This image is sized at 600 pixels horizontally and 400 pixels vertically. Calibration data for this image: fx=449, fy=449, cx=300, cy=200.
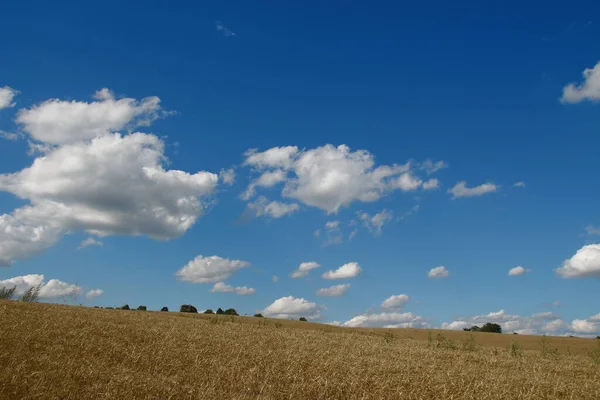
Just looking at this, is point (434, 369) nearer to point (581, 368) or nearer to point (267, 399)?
point (267, 399)

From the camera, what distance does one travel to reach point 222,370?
39.3ft

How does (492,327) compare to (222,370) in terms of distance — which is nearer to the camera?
(222,370)

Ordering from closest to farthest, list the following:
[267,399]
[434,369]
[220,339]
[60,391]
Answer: [60,391] → [267,399] → [434,369] → [220,339]

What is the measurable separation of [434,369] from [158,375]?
8.44 meters

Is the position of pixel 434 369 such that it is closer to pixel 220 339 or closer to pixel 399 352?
pixel 399 352

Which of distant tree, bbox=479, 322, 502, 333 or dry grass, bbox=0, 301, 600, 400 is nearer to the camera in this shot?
dry grass, bbox=0, 301, 600, 400

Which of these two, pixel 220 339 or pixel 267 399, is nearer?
pixel 267 399

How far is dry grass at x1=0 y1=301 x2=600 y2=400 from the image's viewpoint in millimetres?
9523

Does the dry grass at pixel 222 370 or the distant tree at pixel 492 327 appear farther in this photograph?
the distant tree at pixel 492 327

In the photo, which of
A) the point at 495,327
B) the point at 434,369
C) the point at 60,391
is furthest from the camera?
the point at 495,327

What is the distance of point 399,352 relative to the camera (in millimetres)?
18812

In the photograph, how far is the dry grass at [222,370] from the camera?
9.52 metres

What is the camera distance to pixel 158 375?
11008 mm

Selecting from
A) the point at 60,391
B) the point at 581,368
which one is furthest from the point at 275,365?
the point at 581,368
